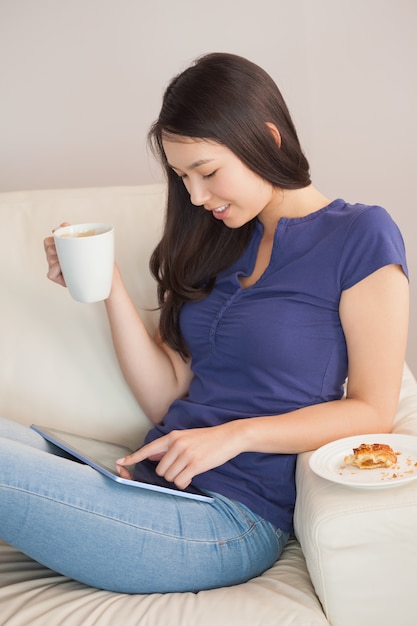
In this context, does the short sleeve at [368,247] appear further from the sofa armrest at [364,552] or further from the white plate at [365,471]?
the sofa armrest at [364,552]

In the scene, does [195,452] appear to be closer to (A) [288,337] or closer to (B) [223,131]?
(A) [288,337]

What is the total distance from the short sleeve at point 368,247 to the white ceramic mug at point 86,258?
407 mm

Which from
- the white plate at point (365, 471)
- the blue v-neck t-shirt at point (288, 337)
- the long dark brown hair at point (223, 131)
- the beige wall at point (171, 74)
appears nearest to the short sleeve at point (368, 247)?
the blue v-neck t-shirt at point (288, 337)

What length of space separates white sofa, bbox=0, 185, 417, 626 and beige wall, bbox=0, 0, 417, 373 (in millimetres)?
494

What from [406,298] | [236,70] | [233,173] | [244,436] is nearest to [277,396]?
[244,436]

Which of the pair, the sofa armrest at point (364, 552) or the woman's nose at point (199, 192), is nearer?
the sofa armrest at point (364, 552)

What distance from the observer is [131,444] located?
71.4 inches

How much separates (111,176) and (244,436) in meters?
1.24

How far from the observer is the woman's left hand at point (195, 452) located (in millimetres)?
1378

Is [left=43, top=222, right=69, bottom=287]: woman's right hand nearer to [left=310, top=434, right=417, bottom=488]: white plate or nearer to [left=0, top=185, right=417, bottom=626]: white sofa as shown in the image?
[left=0, top=185, right=417, bottom=626]: white sofa

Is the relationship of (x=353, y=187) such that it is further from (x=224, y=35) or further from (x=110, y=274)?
(x=110, y=274)

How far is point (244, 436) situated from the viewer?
1.40 meters

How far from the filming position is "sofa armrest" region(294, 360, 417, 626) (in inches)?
47.2

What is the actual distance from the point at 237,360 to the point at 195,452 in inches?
10.1
